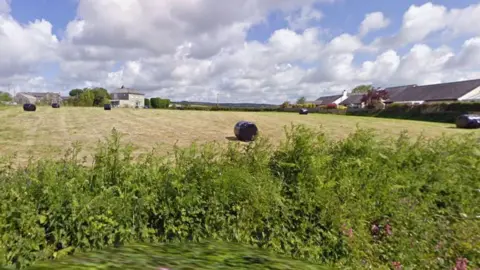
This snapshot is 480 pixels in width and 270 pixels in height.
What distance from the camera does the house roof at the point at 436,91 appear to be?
181ft

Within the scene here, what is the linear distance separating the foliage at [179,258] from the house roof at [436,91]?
6365cm

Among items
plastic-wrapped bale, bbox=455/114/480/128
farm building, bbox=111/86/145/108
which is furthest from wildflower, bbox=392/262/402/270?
farm building, bbox=111/86/145/108

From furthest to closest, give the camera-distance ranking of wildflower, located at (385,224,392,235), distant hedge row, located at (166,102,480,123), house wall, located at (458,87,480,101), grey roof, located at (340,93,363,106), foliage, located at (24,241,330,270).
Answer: grey roof, located at (340,93,363,106) < house wall, located at (458,87,480,101) < distant hedge row, located at (166,102,480,123) < wildflower, located at (385,224,392,235) < foliage, located at (24,241,330,270)

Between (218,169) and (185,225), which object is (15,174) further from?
(218,169)

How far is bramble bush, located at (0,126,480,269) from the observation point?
3.09 m

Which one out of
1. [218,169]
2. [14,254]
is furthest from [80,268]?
[218,169]

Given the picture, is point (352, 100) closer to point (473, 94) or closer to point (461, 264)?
point (473, 94)

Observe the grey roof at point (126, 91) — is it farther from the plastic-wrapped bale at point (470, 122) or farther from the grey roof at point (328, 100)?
the plastic-wrapped bale at point (470, 122)

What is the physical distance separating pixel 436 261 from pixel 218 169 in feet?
10.8

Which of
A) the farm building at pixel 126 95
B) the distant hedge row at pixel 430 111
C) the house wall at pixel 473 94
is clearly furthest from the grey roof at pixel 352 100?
the farm building at pixel 126 95

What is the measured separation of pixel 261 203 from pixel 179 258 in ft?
5.07

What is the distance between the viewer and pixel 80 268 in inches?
87.1

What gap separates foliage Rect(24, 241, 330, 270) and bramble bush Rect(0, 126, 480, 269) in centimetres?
31

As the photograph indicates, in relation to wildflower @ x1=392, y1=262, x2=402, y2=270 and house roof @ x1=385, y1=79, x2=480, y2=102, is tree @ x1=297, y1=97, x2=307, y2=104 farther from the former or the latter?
wildflower @ x1=392, y1=262, x2=402, y2=270
